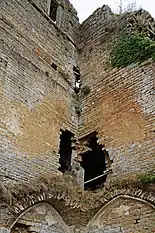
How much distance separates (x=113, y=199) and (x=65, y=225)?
1.32 m

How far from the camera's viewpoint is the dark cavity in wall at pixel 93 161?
9.16m

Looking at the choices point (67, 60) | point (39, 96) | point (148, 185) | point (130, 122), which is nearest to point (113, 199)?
point (148, 185)

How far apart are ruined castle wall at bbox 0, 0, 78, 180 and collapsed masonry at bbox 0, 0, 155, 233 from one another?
30 mm

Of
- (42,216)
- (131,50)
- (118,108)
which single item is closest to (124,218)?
(42,216)

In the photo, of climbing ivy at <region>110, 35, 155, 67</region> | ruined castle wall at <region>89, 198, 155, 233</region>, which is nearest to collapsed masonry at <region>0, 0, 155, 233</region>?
ruined castle wall at <region>89, 198, 155, 233</region>

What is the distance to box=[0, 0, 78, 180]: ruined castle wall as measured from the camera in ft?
23.5

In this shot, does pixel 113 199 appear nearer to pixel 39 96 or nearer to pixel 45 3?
pixel 39 96

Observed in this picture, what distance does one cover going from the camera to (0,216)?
5.59m

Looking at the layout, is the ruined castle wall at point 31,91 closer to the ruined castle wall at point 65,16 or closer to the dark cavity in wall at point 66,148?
the dark cavity in wall at point 66,148

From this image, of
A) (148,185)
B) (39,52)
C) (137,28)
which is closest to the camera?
(148,185)

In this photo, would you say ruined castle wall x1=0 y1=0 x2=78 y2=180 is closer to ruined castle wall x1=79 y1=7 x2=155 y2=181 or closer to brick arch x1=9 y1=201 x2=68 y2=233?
ruined castle wall x1=79 y1=7 x2=155 y2=181

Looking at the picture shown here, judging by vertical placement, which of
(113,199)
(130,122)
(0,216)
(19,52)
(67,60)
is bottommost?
(0,216)

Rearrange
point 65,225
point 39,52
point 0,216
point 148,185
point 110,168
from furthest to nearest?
point 39,52, point 110,168, point 65,225, point 148,185, point 0,216

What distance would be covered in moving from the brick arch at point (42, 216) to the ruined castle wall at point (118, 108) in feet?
5.60
